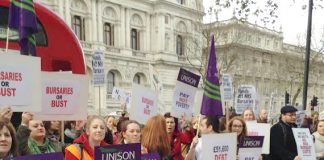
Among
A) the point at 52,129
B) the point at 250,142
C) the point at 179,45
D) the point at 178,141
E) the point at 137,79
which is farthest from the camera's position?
the point at 179,45

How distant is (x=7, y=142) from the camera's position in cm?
379

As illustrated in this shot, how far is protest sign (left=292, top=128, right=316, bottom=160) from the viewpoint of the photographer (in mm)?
6566

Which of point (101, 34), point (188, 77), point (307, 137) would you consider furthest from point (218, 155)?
point (101, 34)

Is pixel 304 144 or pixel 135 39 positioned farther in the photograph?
pixel 135 39

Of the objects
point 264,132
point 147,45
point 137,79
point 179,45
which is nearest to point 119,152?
point 264,132

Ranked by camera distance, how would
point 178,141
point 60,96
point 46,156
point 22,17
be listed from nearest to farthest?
point 46,156 < point 22,17 < point 60,96 < point 178,141

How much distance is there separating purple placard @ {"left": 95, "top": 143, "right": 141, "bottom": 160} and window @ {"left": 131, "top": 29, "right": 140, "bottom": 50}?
37820mm

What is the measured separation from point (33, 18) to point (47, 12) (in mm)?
3486

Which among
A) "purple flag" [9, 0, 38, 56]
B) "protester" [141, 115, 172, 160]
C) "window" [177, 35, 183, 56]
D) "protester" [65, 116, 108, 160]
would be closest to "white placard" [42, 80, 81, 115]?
"protester" [65, 116, 108, 160]

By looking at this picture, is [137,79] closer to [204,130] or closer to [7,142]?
[204,130]

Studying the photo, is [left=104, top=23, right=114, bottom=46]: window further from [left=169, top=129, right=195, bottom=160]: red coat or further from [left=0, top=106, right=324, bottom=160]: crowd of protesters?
[left=169, top=129, right=195, bottom=160]: red coat

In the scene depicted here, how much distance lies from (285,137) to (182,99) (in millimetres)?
1733

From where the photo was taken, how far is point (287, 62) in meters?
39.8

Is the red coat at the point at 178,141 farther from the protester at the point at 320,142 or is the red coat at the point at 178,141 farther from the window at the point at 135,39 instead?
the window at the point at 135,39
